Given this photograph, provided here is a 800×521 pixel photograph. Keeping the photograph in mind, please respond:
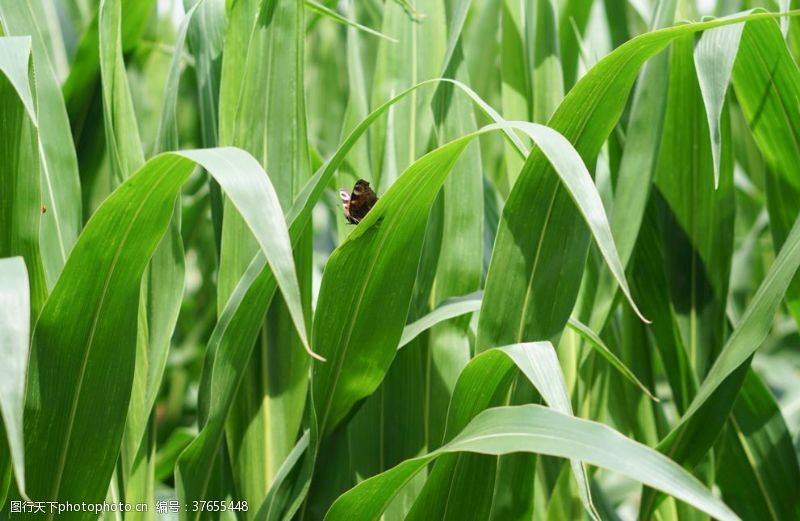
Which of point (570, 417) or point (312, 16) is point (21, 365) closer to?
point (570, 417)

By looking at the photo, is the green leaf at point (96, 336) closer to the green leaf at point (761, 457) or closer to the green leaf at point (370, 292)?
the green leaf at point (370, 292)

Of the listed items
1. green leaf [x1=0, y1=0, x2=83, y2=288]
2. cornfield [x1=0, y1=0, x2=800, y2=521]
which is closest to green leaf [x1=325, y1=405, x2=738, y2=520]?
cornfield [x1=0, y1=0, x2=800, y2=521]

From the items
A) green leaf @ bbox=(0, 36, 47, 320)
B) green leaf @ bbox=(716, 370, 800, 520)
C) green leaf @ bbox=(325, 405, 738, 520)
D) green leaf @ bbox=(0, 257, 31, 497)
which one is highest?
green leaf @ bbox=(0, 36, 47, 320)

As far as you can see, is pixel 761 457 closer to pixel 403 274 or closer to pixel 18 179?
pixel 403 274

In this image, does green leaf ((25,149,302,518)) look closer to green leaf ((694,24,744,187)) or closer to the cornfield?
the cornfield

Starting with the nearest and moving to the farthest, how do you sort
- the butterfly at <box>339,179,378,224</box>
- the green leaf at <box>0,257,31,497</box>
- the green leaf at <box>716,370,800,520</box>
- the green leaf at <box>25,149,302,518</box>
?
1. the green leaf at <box>0,257,31,497</box>
2. the green leaf at <box>25,149,302,518</box>
3. the butterfly at <box>339,179,378,224</box>
4. the green leaf at <box>716,370,800,520</box>

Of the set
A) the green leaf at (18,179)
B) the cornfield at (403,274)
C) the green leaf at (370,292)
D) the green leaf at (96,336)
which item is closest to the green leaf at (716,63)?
the cornfield at (403,274)

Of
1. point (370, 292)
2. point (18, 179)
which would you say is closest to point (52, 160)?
point (18, 179)

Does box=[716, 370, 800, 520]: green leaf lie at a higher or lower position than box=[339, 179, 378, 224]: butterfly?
lower
